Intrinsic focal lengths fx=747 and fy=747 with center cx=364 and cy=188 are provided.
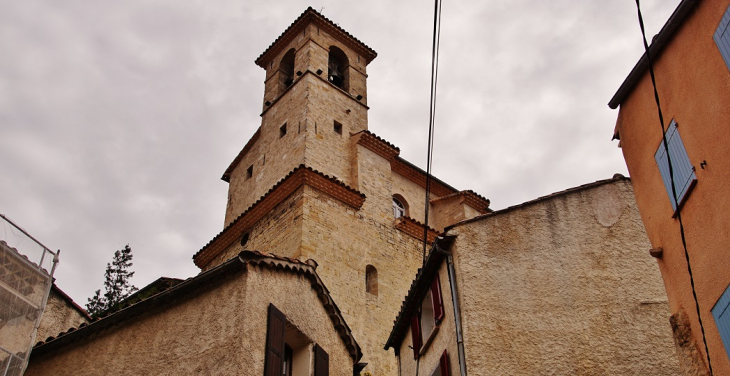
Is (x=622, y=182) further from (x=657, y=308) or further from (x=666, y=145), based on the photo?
(x=666, y=145)

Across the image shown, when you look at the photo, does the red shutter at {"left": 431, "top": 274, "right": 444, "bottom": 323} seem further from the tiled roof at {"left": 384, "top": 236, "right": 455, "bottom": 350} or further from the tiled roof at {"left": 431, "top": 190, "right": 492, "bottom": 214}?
the tiled roof at {"left": 431, "top": 190, "right": 492, "bottom": 214}

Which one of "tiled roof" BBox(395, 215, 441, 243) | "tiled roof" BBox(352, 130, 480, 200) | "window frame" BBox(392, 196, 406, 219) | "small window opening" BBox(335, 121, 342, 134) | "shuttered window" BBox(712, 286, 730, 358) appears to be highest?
"small window opening" BBox(335, 121, 342, 134)

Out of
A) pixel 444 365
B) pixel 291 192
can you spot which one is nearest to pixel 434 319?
pixel 444 365

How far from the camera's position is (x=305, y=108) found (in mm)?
24125

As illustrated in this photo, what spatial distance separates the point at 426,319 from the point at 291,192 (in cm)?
801

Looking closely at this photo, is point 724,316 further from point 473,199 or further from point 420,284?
point 473,199

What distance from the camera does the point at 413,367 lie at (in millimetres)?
14383

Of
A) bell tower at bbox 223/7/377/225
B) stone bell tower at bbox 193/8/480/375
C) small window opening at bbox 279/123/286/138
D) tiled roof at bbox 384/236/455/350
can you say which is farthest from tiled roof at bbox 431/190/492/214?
tiled roof at bbox 384/236/455/350

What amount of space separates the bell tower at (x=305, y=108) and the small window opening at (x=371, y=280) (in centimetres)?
311

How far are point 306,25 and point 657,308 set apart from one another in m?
19.3

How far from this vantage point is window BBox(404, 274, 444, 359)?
42.9 ft

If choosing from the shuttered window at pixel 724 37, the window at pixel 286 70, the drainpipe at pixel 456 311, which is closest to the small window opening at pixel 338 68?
the window at pixel 286 70

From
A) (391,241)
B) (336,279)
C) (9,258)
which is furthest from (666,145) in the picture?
(391,241)

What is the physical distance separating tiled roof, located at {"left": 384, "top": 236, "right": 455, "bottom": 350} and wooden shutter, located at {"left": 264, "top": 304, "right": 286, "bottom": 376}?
3065mm
